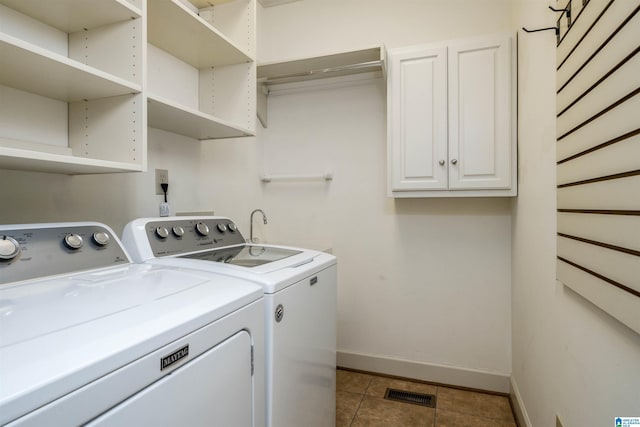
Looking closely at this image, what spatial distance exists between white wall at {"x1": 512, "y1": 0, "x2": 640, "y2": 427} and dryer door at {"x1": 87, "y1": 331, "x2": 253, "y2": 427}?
0.93 metres

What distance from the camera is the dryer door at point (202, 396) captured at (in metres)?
0.61

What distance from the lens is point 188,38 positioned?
1.64m

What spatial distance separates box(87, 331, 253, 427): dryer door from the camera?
61 centimetres

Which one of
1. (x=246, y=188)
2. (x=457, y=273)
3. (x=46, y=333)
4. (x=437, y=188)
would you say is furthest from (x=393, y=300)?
(x=46, y=333)

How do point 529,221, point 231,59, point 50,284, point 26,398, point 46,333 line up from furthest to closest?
point 231,59, point 529,221, point 50,284, point 46,333, point 26,398

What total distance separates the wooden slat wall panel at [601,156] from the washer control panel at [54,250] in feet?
4.71

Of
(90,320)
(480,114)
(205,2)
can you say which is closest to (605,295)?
(90,320)

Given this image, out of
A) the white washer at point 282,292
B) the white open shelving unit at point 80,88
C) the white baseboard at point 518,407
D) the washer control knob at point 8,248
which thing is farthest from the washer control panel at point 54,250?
the white baseboard at point 518,407

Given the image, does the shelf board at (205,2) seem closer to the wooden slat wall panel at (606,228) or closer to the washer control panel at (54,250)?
the washer control panel at (54,250)

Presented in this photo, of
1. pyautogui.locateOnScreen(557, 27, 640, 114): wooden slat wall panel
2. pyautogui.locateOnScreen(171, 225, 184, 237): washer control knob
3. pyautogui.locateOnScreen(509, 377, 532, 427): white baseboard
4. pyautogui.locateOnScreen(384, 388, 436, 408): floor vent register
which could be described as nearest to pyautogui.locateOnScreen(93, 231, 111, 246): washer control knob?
pyautogui.locateOnScreen(171, 225, 184, 237): washer control knob

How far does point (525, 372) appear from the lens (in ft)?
5.77

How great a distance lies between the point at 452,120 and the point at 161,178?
1.66m

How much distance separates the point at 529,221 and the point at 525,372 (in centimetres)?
79

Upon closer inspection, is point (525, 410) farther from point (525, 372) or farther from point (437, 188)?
point (437, 188)
